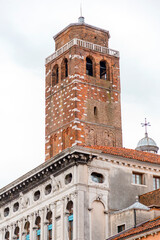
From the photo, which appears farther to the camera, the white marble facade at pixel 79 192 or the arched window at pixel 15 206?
the arched window at pixel 15 206

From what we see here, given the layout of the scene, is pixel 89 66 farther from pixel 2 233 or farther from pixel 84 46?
pixel 2 233

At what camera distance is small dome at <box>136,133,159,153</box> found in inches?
1933

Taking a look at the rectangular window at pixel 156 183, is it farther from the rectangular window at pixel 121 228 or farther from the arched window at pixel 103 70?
the arched window at pixel 103 70

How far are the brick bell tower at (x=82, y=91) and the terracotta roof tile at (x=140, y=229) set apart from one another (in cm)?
1581

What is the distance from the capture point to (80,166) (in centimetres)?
3142

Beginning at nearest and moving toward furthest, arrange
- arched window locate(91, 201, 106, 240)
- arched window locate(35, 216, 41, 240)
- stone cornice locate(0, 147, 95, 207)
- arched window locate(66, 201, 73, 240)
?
arched window locate(91, 201, 106, 240)
arched window locate(66, 201, 73, 240)
stone cornice locate(0, 147, 95, 207)
arched window locate(35, 216, 41, 240)

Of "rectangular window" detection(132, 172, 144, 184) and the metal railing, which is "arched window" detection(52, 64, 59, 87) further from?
"rectangular window" detection(132, 172, 144, 184)

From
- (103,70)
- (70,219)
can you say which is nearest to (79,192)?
(70,219)

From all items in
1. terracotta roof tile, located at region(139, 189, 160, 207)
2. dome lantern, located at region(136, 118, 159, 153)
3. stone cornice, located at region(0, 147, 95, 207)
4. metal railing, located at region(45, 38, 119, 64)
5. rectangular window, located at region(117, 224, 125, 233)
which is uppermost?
metal railing, located at region(45, 38, 119, 64)

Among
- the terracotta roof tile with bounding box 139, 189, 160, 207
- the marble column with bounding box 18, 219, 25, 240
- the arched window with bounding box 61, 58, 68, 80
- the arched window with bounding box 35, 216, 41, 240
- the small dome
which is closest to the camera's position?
the terracotta roof tile with bounding box 139, 189, 160, 207

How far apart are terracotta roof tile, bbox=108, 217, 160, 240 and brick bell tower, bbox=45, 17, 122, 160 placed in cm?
1581

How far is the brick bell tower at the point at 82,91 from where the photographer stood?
149 ft

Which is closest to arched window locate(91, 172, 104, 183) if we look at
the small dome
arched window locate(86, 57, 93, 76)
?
arched window locate(86, 57, 93, 76)

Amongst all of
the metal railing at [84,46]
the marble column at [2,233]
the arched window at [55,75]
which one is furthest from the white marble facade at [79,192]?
the metal railing at [84,46]
